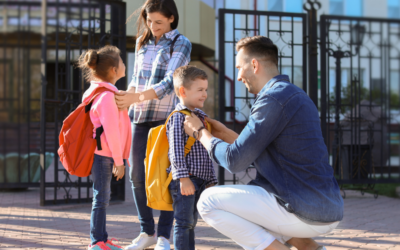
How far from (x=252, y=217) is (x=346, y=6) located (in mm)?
20460

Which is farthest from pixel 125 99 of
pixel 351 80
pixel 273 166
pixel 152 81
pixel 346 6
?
pixel 346 6

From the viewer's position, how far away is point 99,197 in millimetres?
3184

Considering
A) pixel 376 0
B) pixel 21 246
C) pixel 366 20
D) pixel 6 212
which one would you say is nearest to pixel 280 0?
pixel 376 0

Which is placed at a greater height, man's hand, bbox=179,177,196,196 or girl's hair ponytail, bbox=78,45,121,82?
girl's hair ponytail, bbox=78,45,121,82

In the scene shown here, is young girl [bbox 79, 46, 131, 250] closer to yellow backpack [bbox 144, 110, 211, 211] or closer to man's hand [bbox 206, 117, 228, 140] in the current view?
yellow backpack [bbox 144, 110, 211, 211]

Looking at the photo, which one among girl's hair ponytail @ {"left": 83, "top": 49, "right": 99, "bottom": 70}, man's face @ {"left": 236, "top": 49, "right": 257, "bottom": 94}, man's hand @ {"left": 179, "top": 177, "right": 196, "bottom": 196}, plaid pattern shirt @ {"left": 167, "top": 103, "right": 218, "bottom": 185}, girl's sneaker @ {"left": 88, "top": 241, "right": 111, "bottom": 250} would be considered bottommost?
girl's sneaker @ {"left": 88, "top": 241, "right": 111, "bottom": 250}

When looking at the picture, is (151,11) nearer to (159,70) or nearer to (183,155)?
(159,70)

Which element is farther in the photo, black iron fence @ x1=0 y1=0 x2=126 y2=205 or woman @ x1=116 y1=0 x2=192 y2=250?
black iron fence @ x1=0 y1=0 x2=126 y2=205

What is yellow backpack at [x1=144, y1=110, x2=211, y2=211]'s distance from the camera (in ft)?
9.45

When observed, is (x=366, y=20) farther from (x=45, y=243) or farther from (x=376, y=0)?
(x=376, y=0)

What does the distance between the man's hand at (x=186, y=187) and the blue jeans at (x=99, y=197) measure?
76 cm

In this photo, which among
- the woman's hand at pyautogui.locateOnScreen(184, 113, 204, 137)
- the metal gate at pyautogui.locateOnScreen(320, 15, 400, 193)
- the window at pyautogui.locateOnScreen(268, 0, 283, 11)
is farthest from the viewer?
the window at pyautogui.locateOnScreen(268, 0, 283, 11)

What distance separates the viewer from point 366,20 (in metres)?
6.88

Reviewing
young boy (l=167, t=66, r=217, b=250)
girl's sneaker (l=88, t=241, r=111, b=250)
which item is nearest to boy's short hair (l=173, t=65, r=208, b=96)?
young boy (l=167, t=66, r=217, b=250)
